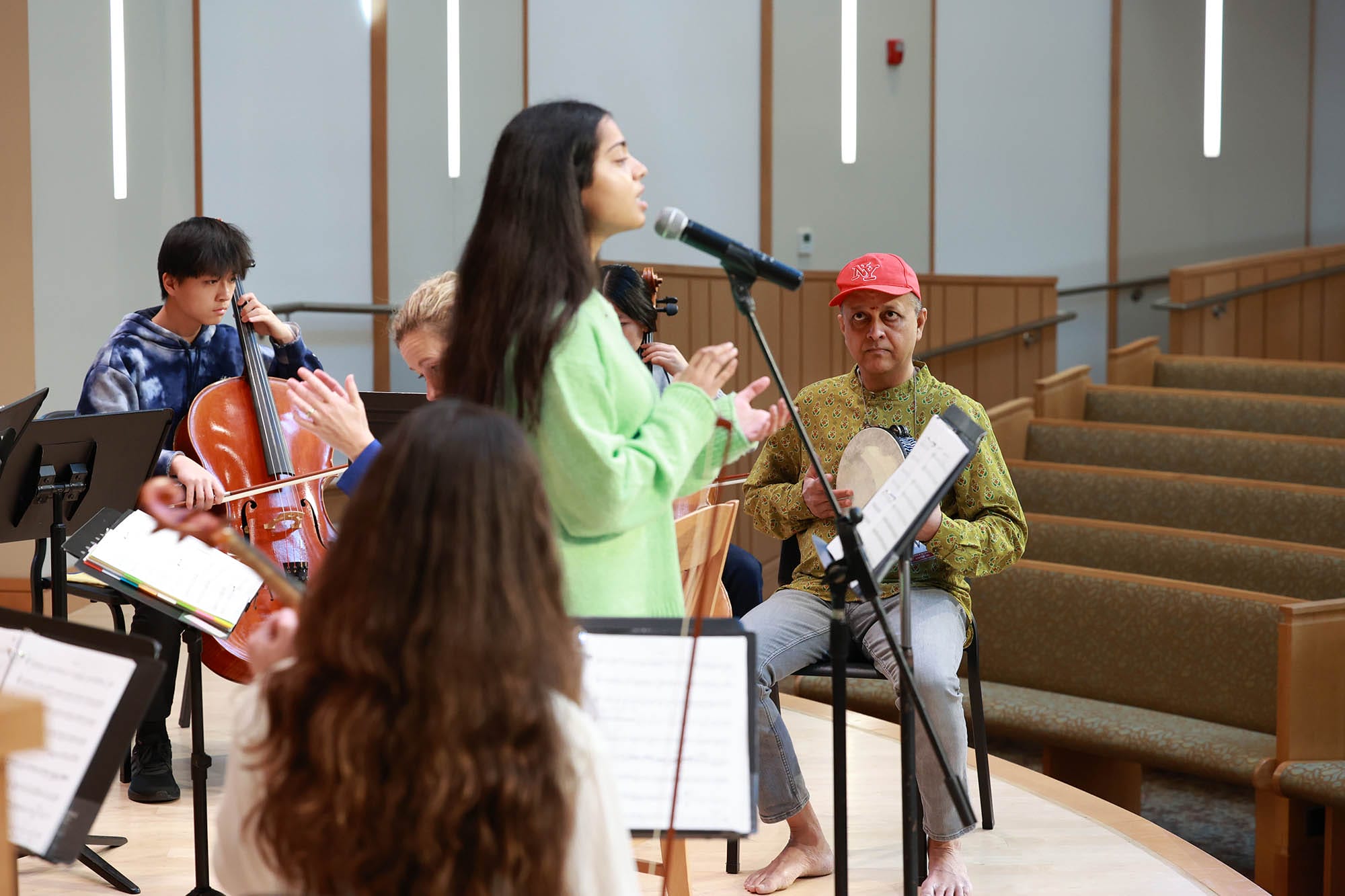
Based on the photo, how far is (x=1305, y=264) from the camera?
6.88 metres

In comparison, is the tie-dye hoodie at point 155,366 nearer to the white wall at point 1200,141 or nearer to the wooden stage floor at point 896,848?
the wooden stage floor at point 896,848

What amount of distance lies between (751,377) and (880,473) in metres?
3.66

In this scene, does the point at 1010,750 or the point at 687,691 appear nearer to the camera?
the point at 687,691

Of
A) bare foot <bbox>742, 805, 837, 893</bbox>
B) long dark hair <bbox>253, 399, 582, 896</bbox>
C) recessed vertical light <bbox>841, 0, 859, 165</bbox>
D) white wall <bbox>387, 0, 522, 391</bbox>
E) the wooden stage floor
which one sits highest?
recessed vertical light <bbox>841, 0, 859, 165</bbox>

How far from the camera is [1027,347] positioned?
6.69 m

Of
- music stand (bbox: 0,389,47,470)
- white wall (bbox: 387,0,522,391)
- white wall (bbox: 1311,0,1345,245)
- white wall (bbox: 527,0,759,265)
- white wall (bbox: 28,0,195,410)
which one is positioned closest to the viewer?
music stand (bbox: 0,389,47,470)

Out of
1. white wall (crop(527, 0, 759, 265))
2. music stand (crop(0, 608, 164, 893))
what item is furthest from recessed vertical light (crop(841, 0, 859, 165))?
music stand (crop(0, 608, 164, 893))

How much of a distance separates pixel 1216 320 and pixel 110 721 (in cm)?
639

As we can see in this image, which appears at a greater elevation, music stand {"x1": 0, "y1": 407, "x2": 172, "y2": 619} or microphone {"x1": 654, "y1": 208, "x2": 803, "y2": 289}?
microphone {"x1": 654, "y1": 208, "x2": 803, "y2": 289}

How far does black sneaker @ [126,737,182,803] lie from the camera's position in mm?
2854

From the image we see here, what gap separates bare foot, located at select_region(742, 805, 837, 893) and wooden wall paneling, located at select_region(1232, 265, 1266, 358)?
4974 millimetres

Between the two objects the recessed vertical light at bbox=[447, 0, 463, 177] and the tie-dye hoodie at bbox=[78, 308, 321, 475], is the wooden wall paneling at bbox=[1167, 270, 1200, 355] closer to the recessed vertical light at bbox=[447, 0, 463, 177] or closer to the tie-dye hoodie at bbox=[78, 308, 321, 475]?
the recessed vertical light at bbox=[447, 0, 463, 177]

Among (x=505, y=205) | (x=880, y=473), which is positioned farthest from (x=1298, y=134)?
(x=505, y=205)

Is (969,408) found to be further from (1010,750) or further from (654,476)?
(1010,750)
